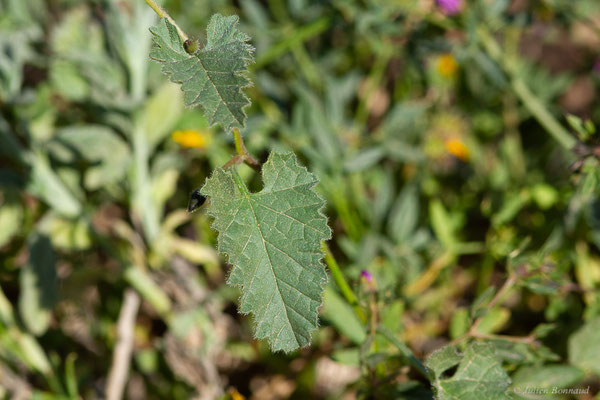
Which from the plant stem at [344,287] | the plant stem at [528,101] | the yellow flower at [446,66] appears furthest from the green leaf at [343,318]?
the yellow flower at [446,66]

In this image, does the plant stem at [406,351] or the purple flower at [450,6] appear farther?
the purple flower at [450,6]

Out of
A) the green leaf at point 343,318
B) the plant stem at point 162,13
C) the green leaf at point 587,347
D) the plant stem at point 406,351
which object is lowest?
the green leaf at point 587,347

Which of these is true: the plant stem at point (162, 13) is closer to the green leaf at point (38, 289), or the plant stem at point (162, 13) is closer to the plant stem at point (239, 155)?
the plant stem at point (239, 155)

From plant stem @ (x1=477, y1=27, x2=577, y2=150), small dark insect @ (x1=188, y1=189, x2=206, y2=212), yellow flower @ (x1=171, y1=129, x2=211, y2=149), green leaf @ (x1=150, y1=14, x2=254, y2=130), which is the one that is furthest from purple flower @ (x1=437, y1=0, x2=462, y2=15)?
small dark insect @ (x1=188, y1=189, x2=206, y2=212)

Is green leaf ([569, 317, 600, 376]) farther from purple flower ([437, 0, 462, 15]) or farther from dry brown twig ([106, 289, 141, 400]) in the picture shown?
dry brown twig ([106, 289, 141, 400])

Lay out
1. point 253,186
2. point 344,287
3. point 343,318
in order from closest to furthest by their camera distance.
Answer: point 344,287 < point 343,318 < point 253,186

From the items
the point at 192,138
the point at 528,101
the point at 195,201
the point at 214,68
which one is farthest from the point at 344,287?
the point at 528,101

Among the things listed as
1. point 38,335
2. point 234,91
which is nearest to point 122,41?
point 38,335

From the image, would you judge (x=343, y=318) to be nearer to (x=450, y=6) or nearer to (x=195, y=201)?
(x=195, y=201)
